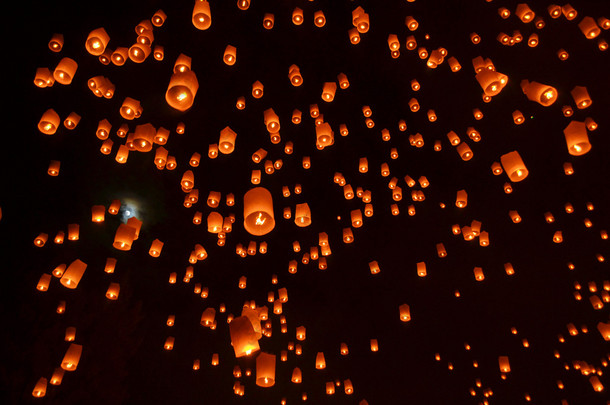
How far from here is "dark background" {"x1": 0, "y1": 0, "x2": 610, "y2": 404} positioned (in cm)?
611

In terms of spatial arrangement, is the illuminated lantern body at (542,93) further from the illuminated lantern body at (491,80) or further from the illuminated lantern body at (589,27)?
the illuminated lantern body at (589,27)

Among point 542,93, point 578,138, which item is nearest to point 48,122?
point 542,93

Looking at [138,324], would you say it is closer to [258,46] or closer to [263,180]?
[263,180]

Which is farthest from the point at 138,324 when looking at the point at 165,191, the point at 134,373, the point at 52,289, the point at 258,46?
the point at 258,46

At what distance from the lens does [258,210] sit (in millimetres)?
2863

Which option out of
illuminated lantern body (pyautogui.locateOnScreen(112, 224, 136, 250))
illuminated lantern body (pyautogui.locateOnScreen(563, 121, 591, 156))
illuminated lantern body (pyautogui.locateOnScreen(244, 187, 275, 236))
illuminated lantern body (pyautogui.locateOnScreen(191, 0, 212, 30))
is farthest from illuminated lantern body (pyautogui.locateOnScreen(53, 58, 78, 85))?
illuminated lantern body (pyautogui.locateOnScreen(563, 121, 591, 156))

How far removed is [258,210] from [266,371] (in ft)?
5.47

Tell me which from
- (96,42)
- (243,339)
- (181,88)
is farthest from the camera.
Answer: (96,42)

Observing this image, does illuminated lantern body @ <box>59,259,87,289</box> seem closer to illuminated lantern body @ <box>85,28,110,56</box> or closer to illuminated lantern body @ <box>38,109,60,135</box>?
illuminated lantern body @ <box>38,109,60,135</box>

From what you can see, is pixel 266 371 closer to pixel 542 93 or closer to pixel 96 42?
pixel 96 42

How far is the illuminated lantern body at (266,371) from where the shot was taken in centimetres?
366

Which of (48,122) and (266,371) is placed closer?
(266,371)

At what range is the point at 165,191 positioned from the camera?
26.9 ft

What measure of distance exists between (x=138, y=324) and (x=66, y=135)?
4574mm
